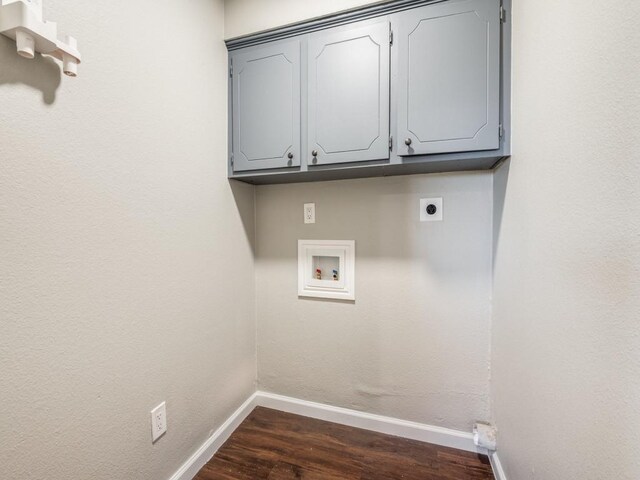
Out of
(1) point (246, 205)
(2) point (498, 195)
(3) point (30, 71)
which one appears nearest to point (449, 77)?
(2) point (498, 195)

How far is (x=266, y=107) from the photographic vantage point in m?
1.51

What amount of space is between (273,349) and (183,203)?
1112 mm

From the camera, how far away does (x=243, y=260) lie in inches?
69.2

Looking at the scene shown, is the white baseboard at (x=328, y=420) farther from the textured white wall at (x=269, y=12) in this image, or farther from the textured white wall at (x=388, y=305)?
the textured white wall at (x=269, y=12)

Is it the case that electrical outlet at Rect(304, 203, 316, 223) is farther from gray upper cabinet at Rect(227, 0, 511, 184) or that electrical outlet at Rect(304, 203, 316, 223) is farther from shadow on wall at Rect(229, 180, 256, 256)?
shadow on wall at Rect(229, 180, 256, 256)

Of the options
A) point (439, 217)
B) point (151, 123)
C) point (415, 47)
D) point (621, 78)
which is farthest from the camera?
point (439, 217)

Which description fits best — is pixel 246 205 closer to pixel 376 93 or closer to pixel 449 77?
pixel 376 93

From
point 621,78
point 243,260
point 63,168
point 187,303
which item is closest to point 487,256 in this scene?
point 621,78

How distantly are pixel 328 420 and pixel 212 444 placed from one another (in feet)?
2.19

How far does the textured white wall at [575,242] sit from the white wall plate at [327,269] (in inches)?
32.4

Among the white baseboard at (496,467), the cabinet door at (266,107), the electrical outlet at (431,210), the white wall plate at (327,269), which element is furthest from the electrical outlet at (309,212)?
the white baseboard at (496,467)

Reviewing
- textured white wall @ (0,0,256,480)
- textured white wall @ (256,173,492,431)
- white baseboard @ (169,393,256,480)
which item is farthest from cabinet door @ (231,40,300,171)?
white baseboard @ (169,393,256,480)

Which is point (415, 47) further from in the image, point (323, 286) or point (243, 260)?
point (243, 260)

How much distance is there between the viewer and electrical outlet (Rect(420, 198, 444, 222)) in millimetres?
1531
